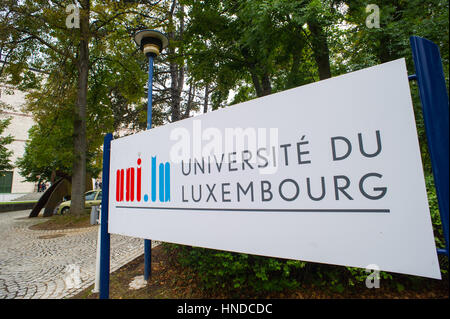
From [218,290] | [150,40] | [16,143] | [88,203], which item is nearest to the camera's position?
[218,290]

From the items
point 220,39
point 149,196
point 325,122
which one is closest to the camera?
point 325,122

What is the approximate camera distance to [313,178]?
1.28 metres

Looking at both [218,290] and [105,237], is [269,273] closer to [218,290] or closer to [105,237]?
[218,290]

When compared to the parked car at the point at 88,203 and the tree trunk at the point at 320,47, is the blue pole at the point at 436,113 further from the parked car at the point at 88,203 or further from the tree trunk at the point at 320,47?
the parked car at the point at 88,203

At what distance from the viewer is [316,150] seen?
4.20 feet

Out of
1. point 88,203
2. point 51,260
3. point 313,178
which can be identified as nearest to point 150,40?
point 313,178

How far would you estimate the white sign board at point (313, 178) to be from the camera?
3.47ft

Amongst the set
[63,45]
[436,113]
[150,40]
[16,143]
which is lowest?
[436,113]

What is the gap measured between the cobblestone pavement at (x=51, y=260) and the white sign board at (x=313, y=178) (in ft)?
10.1

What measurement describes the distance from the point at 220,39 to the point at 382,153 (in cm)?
791

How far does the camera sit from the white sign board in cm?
106

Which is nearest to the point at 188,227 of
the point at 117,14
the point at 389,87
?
the point at 389,87

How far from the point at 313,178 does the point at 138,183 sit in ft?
5.43

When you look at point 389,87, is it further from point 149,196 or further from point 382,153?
point 149,196
